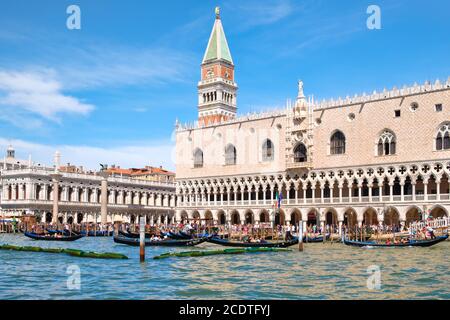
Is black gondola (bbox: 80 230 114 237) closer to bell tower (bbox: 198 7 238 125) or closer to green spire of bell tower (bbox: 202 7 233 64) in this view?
bell tower (bbox: 198 7 238 125)

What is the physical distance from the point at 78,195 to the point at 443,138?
113 ft

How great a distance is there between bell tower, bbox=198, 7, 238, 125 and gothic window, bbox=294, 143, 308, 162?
18.5 m

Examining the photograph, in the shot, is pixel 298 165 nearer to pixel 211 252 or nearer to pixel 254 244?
pixel 254 244

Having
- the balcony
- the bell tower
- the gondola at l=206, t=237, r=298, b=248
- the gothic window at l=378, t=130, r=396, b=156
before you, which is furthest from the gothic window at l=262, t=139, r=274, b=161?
the gondola at l=206, t=237, r=298, b=248

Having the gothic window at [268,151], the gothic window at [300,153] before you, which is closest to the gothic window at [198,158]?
the gothic window at [268,151]

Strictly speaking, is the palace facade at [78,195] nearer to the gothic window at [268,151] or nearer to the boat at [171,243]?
the gothic window at [268,151]

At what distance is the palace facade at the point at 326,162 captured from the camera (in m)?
37.7

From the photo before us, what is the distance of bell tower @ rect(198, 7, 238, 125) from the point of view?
206 feet

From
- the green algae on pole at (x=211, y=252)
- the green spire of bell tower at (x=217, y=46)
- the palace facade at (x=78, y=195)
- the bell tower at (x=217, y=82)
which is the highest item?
the green spire of bell tower at (x=217, y=46)

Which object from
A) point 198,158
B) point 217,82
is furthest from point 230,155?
point 217,82

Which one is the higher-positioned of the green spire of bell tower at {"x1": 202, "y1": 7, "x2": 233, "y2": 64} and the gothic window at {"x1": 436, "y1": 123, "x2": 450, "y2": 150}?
the green spire of bell tower at {"x1": 202, "y1": 7, "x2": 233, "y2": 64}

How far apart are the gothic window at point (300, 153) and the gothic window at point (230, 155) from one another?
6.45m
